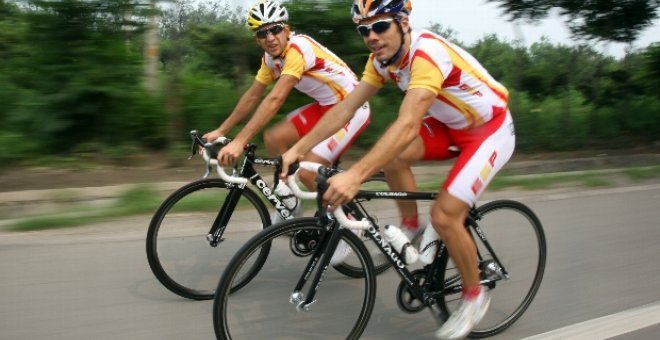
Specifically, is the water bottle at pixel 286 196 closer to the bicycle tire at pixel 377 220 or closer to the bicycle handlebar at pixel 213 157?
the bicycle handlebar at pixel 213 157

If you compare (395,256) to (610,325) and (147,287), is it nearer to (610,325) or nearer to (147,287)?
(610,325)

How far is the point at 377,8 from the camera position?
316 cm

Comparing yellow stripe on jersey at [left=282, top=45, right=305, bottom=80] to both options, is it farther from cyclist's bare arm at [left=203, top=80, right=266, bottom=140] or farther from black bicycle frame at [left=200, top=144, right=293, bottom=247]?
black bicycle frame at [left=200, top=144, right=293, bottom=247]

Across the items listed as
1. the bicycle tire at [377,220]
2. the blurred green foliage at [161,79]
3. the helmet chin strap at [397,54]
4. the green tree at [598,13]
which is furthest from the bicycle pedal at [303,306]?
the green tree at [598,13]

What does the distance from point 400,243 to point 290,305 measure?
26.4 inches

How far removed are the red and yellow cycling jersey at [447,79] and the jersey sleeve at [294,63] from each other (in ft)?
2.86

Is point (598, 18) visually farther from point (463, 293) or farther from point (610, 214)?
point (463, 293)

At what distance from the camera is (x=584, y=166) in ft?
35.2

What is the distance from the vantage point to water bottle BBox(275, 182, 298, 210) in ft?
14.0

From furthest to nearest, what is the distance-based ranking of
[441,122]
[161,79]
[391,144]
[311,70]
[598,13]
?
[598,13]
[161,79]
[311,70]
[441,122]
[391,144]

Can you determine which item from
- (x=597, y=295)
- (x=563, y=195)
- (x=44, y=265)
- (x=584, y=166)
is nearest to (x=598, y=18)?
(x=584, y=166)

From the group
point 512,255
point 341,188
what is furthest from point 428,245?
point 341,188

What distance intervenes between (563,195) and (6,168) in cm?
667

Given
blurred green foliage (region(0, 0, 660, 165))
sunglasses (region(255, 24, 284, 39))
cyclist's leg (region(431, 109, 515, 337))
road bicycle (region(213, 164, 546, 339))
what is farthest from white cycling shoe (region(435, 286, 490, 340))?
blurred green foliage (region(0, 0, 660, 165))
